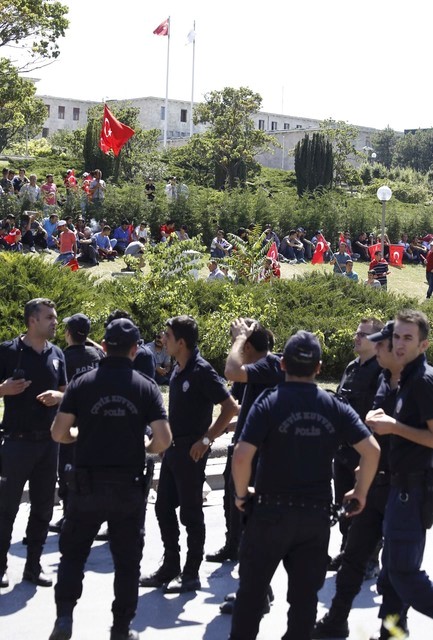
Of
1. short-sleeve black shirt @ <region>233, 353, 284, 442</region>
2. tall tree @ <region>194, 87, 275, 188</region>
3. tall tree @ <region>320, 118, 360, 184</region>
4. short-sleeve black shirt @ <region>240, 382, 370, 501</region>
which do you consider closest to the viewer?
short-sleeve black shirt @ <region>240, 382, 370, 501</region>

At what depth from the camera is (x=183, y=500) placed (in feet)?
22.0

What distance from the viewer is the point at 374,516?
18.9ft

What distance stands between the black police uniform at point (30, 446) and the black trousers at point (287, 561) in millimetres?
2238

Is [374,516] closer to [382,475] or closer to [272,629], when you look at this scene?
[382,475]

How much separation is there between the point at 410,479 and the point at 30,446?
2693mm

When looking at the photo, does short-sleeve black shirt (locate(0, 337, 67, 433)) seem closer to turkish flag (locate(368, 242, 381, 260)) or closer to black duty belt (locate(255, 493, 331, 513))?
black duty belt (locate(255, 493, 331, 513))

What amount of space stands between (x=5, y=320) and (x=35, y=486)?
21.3ft

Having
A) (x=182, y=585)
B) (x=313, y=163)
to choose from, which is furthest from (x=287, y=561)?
(x=313, y=163)

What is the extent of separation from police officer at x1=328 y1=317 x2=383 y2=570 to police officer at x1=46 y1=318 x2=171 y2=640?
1.85m

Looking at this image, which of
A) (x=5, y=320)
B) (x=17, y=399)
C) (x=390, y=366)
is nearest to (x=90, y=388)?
(x=17, y=399)

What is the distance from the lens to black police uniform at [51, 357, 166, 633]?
210 inches

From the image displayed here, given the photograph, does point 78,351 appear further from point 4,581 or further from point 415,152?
point 415,152

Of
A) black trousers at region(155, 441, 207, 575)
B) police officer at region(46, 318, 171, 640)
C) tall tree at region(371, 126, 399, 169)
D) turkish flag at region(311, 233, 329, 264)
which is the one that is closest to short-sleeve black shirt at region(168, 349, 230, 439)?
black trousers at region(155, 441, 207, 575)

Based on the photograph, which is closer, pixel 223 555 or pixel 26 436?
pixel 26 436
